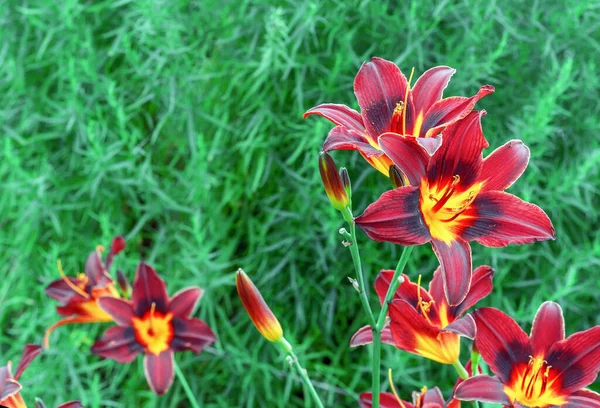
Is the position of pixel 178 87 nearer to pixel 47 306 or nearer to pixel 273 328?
pixel 47 306

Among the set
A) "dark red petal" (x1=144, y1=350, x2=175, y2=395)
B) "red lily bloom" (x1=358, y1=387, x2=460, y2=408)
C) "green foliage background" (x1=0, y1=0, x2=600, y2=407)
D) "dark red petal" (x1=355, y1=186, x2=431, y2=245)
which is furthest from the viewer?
"green foliage background" (x1=0, y1=0, x2=600, y2=407)

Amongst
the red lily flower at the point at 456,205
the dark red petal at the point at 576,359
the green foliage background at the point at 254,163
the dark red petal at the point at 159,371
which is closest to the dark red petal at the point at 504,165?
the red lily flower at the point at 456,205

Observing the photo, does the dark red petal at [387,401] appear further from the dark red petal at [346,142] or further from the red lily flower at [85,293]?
the red lily flower at [85,293]

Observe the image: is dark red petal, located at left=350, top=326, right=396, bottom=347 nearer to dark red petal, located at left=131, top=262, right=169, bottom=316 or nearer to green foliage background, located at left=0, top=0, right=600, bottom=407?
dark red petal, located at left=131, top=262, right=169, bottom=316

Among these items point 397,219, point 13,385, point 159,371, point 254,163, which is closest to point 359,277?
point 397,219

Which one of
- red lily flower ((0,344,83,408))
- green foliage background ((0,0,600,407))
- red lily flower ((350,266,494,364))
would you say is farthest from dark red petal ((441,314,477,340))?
green foliage background ((0,0,600,407))

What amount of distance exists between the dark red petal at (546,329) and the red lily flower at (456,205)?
7cm

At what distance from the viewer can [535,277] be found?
1245mm

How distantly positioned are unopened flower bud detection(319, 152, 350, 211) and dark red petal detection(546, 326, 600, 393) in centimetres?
16

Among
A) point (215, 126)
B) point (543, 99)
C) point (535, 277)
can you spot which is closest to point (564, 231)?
point (535, 277)

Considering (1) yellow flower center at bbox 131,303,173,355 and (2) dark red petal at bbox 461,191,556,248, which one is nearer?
(2) dark red petal at bbox 461,191,556,248

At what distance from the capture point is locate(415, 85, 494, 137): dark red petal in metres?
0.38

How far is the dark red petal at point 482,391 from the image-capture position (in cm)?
39

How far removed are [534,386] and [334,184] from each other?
0.58ft
